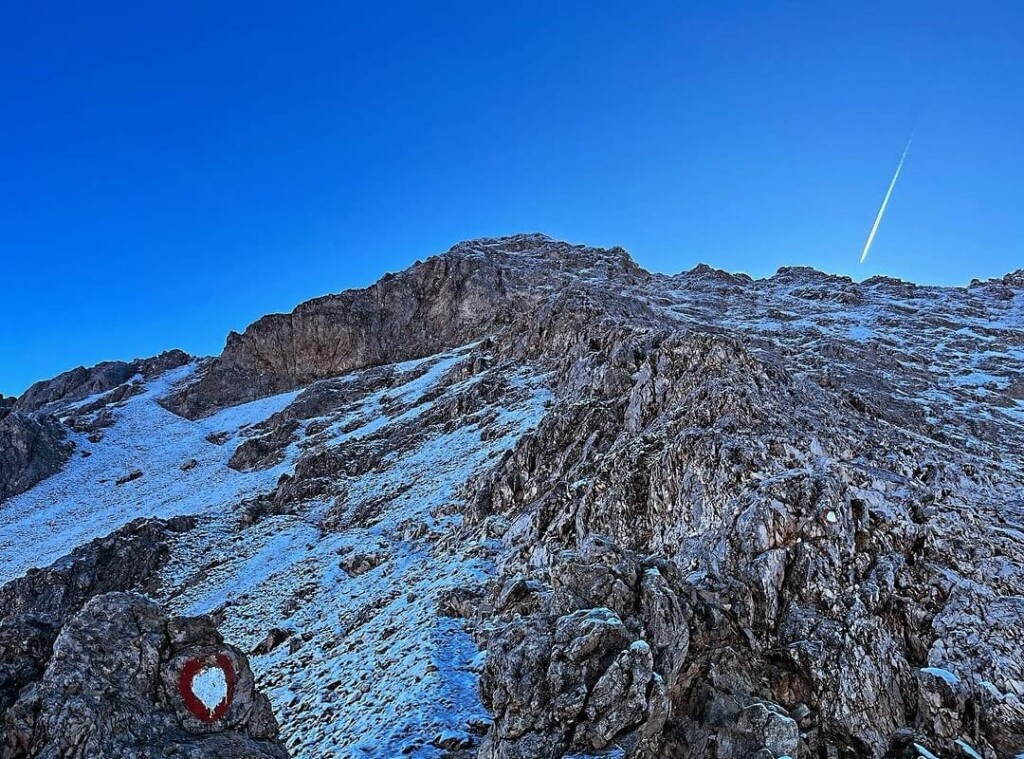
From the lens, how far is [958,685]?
13.3 meters

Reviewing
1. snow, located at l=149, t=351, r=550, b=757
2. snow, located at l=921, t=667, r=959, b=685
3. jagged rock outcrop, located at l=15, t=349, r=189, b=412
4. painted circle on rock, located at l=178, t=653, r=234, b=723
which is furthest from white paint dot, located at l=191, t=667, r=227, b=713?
jagged rock outcrop, located at l=15, t=349, r=189, b=412

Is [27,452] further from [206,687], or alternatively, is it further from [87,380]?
[206,687]

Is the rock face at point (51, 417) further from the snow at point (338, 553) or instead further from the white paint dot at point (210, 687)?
the white paint dot at point (210, 687)

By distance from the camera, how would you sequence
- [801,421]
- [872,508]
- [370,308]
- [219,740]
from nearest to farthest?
[219,740] → [872,508] → [801,421] → [370,308]

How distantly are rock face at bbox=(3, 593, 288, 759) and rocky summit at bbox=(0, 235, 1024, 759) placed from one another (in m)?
0.04

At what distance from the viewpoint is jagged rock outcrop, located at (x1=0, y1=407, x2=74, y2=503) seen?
55000mm

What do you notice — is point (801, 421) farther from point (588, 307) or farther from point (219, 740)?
point (588, 307)

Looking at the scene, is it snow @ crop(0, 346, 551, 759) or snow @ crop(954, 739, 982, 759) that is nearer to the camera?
snow @ crop(954, 739, 982, 759)

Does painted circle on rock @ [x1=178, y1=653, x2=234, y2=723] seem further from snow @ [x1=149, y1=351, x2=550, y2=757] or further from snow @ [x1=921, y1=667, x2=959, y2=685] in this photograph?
snow @ [x1=921, y1=667, x2=959, y2=685]

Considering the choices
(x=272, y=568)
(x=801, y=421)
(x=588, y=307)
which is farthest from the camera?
(x=588, y=307)

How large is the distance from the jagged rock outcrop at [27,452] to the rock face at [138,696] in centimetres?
5780

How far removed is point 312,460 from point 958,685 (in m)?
38.2

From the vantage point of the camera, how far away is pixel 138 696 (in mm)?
10070

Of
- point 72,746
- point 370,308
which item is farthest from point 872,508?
point 370,308
